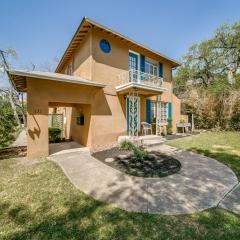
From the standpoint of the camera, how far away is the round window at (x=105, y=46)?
945 cm

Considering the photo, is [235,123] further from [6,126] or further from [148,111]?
[6,126]

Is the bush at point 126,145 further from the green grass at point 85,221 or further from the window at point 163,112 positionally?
the window at point 163,112

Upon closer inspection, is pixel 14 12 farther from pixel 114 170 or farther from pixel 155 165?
pixel 155 165

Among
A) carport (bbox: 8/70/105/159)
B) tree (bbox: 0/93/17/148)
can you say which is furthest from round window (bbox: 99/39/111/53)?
tree (bbox: 0/93/17/148)

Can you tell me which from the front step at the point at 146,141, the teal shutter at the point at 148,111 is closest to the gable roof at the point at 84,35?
the teal shutter at the point at 148,111

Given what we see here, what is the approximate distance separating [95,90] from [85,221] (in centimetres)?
696

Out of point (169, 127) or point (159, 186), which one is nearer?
point (159, 186)

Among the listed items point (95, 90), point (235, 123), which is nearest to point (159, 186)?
point (95, 90)

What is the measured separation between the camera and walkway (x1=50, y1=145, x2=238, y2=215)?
142 inches

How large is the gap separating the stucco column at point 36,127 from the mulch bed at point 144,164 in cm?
245

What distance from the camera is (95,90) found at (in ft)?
29.5

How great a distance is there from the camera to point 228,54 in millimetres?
22453

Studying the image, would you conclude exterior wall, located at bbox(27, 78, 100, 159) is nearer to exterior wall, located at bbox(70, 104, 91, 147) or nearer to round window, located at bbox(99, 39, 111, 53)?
exterior wall, located at bbox(70, 104, 91, 147)

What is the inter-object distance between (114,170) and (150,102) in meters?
7.72
